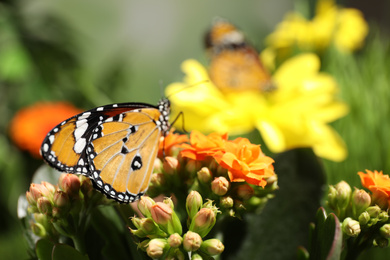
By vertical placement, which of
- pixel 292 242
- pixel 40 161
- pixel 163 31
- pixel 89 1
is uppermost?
pixel 89 1

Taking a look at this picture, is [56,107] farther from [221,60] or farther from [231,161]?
[231,161]

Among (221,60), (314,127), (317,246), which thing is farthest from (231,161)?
(221,60)

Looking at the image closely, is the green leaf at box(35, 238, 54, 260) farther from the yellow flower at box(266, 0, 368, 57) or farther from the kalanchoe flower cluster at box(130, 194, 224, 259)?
the yellow flower at box(266, 0, 368, 57)

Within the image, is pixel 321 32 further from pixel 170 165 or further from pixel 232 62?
pixel 170 165

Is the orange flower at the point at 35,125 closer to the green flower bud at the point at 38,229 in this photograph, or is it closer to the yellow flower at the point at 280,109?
the yellow flower at the point at 280,109

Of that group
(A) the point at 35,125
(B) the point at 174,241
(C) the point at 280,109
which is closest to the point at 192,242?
(B) the point at 174,241
